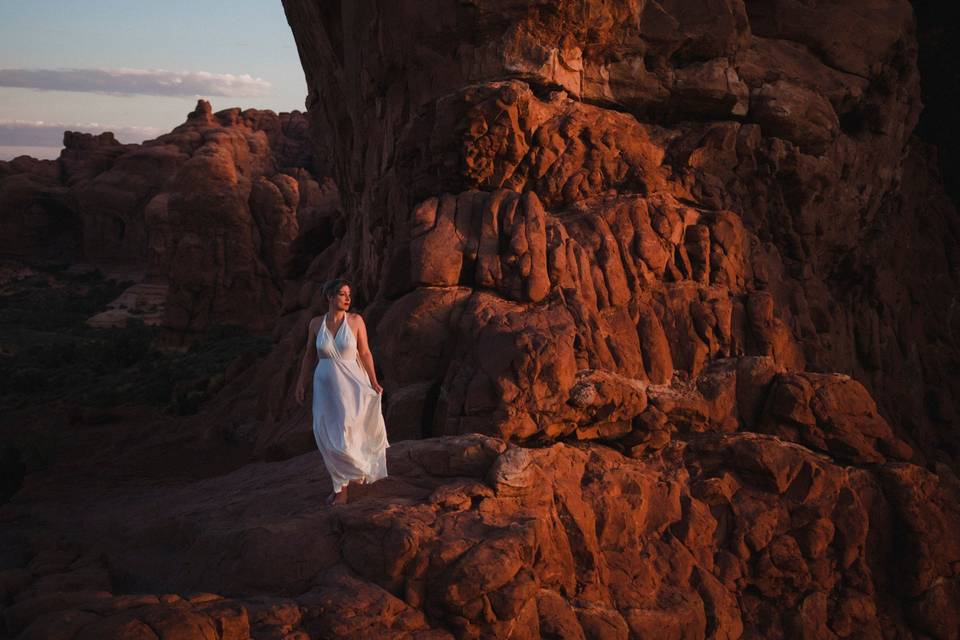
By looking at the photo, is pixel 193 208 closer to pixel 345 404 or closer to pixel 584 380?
pixel 584 380

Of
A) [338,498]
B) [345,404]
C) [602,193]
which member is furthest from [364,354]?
[602,193]

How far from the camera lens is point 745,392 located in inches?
398

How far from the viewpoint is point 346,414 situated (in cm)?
721

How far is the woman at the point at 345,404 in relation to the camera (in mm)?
7137

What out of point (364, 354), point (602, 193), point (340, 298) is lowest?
point (364, 354)

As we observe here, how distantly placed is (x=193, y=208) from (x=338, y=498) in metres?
28.6

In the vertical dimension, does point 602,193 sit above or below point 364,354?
above

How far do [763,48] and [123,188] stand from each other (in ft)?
145

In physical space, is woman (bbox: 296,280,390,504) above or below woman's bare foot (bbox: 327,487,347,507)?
above

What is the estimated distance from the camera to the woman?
23.4ft

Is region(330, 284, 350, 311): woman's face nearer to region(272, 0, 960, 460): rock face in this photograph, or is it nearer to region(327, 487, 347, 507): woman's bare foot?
region(327, 487, 347, 507): woman's bare foot

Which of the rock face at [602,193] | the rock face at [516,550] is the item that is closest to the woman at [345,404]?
the rock face at [516,550]

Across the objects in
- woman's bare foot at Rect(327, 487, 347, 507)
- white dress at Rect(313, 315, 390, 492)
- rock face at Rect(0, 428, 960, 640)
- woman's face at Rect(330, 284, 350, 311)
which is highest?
woman's face at Rect(330, 284, 350, 311)

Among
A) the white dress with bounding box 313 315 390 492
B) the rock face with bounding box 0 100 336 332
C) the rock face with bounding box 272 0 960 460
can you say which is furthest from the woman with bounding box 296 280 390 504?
the rock face with bounding box 0 100 336 332
